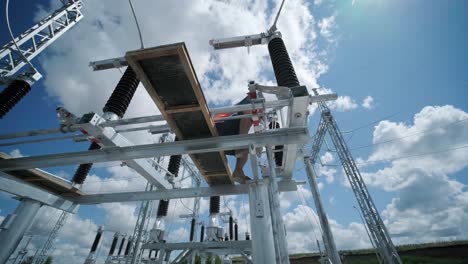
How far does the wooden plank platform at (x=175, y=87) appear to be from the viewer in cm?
276

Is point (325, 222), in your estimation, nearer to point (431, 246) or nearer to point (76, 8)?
point (76, 8)

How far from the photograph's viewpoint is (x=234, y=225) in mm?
22125

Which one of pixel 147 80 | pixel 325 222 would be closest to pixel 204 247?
pixel 325 222

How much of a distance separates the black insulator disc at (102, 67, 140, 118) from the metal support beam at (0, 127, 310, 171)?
78 cm

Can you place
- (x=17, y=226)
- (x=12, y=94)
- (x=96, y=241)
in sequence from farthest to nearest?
(x=96, y=241)
(x=12, y=94)
(x=17, y=226)

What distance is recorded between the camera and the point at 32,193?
522cm

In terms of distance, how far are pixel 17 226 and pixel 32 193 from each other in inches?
29.8

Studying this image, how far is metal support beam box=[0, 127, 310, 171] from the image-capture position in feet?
12.0

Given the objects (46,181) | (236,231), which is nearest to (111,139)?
(46,181)

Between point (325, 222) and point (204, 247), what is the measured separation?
19.8 ft

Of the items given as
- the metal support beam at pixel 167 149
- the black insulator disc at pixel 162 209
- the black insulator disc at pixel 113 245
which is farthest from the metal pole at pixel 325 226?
the black insulator disc at pixel 113 245

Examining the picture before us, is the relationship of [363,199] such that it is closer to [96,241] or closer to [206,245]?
[206,245]

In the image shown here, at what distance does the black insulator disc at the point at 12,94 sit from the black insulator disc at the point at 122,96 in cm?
523

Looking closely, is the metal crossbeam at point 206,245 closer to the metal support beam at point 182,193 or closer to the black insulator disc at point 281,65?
the metal support beam at point 182,193
